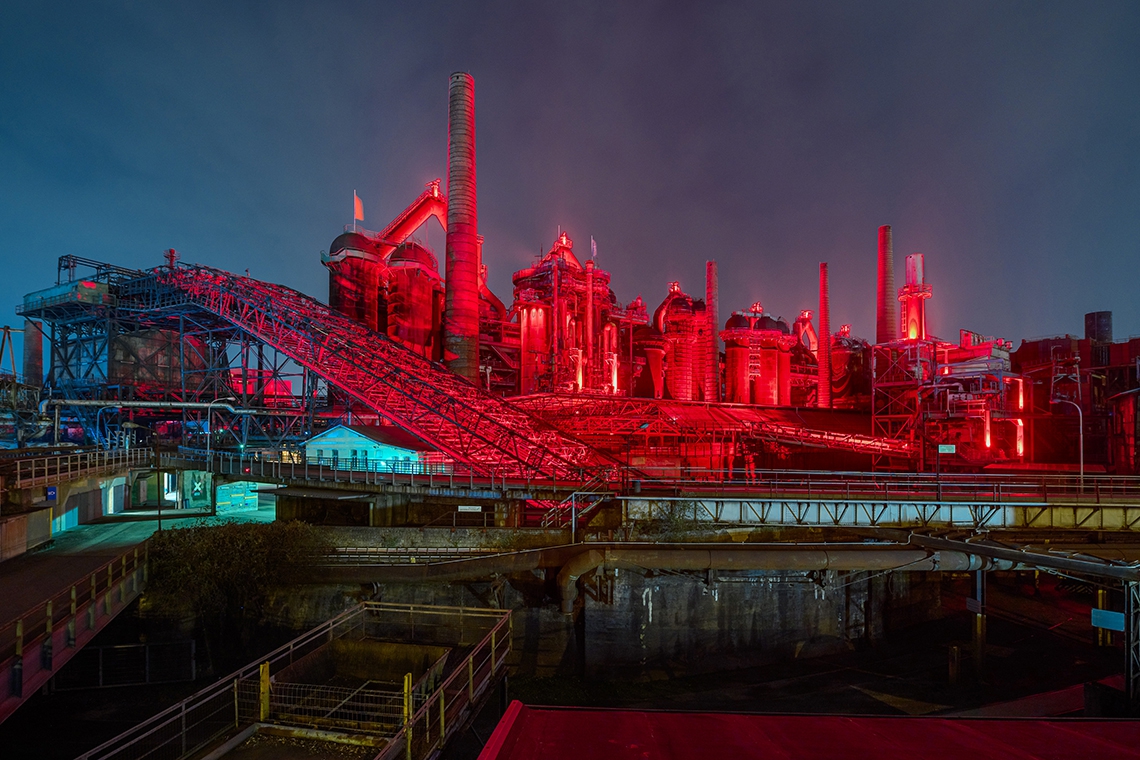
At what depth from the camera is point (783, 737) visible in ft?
34.9

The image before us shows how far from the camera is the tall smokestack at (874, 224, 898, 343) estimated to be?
2485 inches

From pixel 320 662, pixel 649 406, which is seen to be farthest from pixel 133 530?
pixel 649 406

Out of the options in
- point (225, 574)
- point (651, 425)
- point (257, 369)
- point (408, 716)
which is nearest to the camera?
point (408, 716)

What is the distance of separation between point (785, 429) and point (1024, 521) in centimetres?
2062

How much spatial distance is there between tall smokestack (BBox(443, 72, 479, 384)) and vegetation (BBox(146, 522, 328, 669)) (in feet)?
77.2

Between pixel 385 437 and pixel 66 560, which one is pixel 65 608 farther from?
pixel 385 437

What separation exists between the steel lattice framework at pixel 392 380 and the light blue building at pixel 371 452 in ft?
3.06

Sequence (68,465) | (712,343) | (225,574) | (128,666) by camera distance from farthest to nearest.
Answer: (712,343)
(68,465)
(128,666)
(225,574)

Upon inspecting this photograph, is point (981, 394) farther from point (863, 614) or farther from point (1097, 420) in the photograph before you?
point (863, 614)

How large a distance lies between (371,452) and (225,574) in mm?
11284

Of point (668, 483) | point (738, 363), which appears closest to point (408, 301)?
point (668, 483)

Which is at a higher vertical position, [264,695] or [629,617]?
[264,695]

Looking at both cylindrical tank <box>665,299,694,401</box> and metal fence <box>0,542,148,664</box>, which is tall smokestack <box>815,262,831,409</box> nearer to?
cylindrical tank <box>665,299,694,401</box>

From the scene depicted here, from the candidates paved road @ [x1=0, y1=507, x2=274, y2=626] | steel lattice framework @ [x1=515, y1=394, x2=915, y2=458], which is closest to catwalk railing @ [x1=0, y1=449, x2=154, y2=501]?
paved road @ [x1=0, y1=507, x2=274, y2=626]
